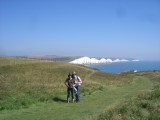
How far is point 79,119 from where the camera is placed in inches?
691

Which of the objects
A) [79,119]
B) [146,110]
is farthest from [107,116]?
[146,110]

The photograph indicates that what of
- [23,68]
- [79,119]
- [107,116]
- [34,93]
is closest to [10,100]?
[34,93]

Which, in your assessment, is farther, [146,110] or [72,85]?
[72,85]

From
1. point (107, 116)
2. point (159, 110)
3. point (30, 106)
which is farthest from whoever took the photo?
point (30, 106)

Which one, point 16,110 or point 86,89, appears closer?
point 16,110

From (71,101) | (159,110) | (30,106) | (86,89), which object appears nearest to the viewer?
(159,110)

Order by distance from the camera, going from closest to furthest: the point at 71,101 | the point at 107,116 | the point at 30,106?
the point at 107,116, the point at 30,106, the point at 71,101

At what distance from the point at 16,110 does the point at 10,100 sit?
2.70 metres

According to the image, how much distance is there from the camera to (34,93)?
2777 cm

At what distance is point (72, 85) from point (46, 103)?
112 inches

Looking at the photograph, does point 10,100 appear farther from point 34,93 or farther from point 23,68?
point 23,68

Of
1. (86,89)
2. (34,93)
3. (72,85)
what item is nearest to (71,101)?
(72,85)

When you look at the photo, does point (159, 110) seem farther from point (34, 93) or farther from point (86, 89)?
point (86, 89)

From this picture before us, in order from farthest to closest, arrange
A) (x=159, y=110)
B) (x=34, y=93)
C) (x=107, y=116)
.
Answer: (x=34, y=93) → (x=159, y=110) → (x=107, y=116)
